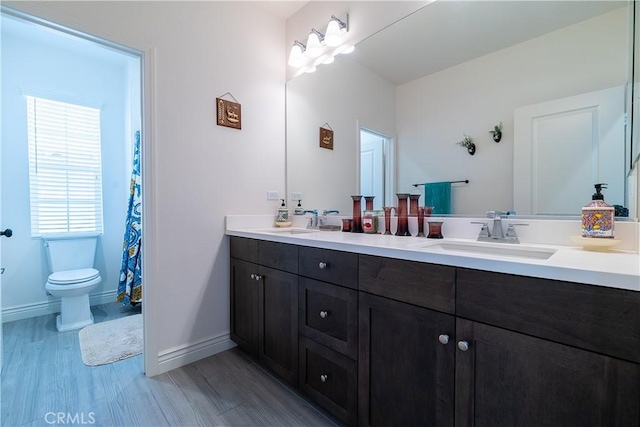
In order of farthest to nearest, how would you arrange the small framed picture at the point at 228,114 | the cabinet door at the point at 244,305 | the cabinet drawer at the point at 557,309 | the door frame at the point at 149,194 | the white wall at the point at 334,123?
the small framed picture at the point at 228,114, the white wall at the point at 334,123, the cabinet door at the point at 244,305, the door frame at the point at 149,194, the cabinet drawer at the point at 557,309

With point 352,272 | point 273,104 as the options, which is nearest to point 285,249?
point 352,272

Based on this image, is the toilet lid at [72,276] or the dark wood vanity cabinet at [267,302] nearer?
the dark wood vanity cabinet at [267,302]

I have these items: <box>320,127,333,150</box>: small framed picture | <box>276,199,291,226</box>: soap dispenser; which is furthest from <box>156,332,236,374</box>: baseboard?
<box>320,127,333,150</box>: small framed picture

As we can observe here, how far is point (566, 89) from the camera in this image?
1166mm

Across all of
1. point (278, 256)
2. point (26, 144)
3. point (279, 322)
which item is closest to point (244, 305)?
point (279, 322)

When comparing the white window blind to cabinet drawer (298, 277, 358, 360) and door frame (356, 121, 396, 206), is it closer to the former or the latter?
cabinet drawer (298, 277, 358, 360)

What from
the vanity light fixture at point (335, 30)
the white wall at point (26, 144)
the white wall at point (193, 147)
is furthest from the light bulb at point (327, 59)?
the white wall at point (26, 144)

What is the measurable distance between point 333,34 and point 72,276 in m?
2.91

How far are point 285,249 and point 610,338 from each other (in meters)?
1.22

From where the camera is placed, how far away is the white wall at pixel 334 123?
189 cm

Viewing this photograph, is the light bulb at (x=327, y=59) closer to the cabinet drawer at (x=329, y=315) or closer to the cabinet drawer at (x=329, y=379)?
the cabinet drawer at (x=329, y=315)

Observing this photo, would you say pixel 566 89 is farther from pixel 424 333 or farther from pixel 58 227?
pixel 58 227

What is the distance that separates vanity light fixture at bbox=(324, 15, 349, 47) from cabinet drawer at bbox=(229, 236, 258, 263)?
4.90 ft

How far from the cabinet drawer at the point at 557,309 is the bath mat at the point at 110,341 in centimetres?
218
